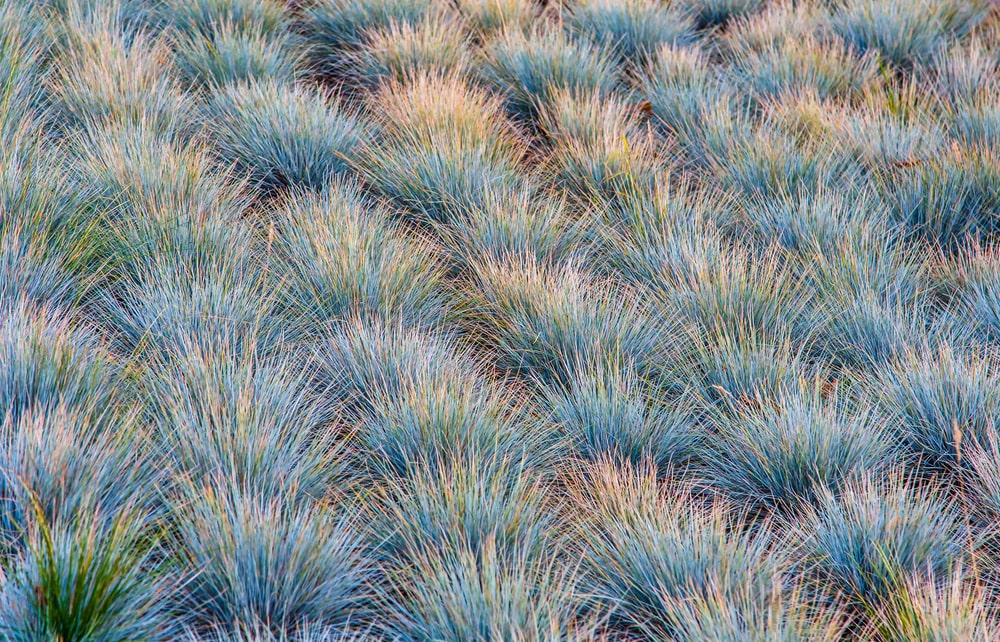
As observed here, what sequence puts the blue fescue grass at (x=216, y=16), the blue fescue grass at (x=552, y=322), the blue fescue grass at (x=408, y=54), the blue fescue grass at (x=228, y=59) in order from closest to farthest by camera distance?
the blue fescue grass at (x=552, y=322), the blue fescue grass at (x=228, y=59), the blue fescue grass at (x=408, y=54), the blue fescue grass at (x=216, y=16)

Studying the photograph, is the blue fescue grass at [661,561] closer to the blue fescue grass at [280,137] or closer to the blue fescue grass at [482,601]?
the blue fescue grass at [482,601]

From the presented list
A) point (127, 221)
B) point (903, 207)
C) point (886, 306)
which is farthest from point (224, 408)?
point (903, 207)

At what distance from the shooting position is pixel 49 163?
12.8 ft

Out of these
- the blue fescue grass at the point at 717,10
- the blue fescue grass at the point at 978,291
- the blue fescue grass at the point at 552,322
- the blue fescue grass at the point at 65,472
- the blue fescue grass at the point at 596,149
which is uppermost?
the blue fescue grass at the point at 717,10

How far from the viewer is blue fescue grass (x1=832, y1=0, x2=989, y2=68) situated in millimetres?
5762

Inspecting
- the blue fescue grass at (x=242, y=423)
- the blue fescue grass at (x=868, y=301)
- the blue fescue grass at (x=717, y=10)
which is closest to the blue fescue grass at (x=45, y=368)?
the blue fescue grass at (x=242, y=423)

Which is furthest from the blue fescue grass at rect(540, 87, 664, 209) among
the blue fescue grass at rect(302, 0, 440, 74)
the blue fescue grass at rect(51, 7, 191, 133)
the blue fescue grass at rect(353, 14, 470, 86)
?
the blue fescue grass at rect(51, 7, 191, 133)

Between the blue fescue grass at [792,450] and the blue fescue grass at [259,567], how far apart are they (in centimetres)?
138

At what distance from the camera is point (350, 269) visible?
3.67 m

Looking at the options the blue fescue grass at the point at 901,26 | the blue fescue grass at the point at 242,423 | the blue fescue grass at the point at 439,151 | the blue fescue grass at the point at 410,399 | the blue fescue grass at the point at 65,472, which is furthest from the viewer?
the blue fescue grass at the point at 901,26

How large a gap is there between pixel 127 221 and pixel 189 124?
3.35ft

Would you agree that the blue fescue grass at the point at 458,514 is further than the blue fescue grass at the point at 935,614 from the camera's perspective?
Yes

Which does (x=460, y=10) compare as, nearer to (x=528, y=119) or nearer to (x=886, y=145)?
(x=528, y=119)

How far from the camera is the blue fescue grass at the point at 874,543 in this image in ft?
8.89
